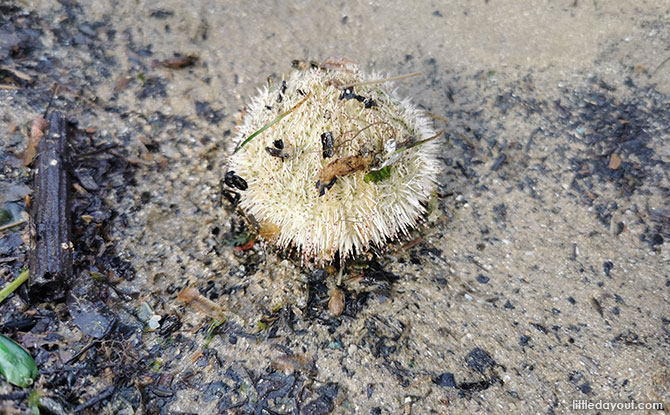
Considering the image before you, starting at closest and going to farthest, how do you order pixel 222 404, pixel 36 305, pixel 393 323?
pixel 222 404, pixel 36 305, pixel 393 323

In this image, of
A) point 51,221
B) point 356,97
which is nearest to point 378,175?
point 356,97

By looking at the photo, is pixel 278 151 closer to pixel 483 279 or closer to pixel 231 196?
pixel 231 196

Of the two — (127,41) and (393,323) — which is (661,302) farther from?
(127,41)

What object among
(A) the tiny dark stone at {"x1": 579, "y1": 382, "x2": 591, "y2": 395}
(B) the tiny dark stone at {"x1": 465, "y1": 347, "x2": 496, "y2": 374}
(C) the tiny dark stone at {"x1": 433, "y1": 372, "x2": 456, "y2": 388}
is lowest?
(C) the tiny dark stone at {"x1": 433, "y1": 372, "x2": 456, "y2": 388}

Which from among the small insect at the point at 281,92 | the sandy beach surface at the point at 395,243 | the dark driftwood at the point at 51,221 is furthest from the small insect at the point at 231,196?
the dark driftwood at the point at 51,221

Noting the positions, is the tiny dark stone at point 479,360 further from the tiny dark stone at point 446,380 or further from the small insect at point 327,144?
the small insect at point 327,144

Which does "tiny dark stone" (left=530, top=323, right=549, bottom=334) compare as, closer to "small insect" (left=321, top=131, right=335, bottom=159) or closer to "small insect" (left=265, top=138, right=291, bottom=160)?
"small insect" (left=321, top=131, right=335, bottom=159)

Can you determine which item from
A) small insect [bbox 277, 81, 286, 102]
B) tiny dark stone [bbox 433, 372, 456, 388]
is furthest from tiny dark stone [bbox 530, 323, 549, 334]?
small insect [bbox 277, 81, 286, 102]

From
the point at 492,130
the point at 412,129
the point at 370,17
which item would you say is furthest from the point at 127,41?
the point at 492,130
